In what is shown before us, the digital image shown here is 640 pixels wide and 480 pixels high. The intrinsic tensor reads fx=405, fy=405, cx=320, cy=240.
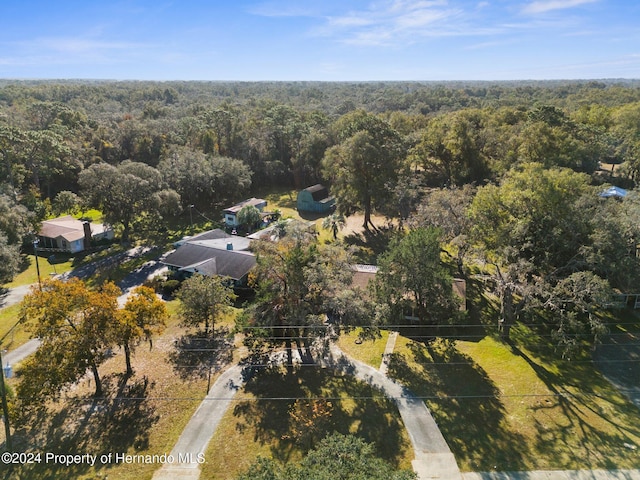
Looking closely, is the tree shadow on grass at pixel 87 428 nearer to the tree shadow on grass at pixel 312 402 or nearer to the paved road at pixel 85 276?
the tree shadow on grass at pixel 312 402

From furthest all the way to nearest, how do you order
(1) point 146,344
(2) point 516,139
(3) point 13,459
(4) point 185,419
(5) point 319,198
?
(5) point 319,198, (2) point 516,139, (1) point 146,344, (4) point 185,419, (3) point 13,459

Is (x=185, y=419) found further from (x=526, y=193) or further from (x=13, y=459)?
(x=526, y=193)

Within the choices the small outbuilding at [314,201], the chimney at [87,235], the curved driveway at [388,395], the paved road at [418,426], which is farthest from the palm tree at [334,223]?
the chimney at [87,235]

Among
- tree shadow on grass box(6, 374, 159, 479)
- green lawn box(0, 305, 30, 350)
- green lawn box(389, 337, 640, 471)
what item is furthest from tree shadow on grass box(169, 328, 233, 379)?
green lawn box(389, 337, 640, 471)

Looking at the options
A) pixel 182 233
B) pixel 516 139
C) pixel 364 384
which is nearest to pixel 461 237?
pixel 364 384

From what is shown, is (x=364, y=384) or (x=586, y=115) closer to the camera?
(x=364, y=384)

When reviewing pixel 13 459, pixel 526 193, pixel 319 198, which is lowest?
pixel 13 459

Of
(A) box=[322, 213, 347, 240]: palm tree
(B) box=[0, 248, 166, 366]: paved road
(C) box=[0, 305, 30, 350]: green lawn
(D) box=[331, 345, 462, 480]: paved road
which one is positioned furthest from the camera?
(A) box=[322, 213, 347, 240]: palm tree

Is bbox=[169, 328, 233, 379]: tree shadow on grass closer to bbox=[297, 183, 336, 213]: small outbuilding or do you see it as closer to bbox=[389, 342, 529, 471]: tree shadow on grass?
bbox=[389, 342, 529, 471]: tree shadow on grass
